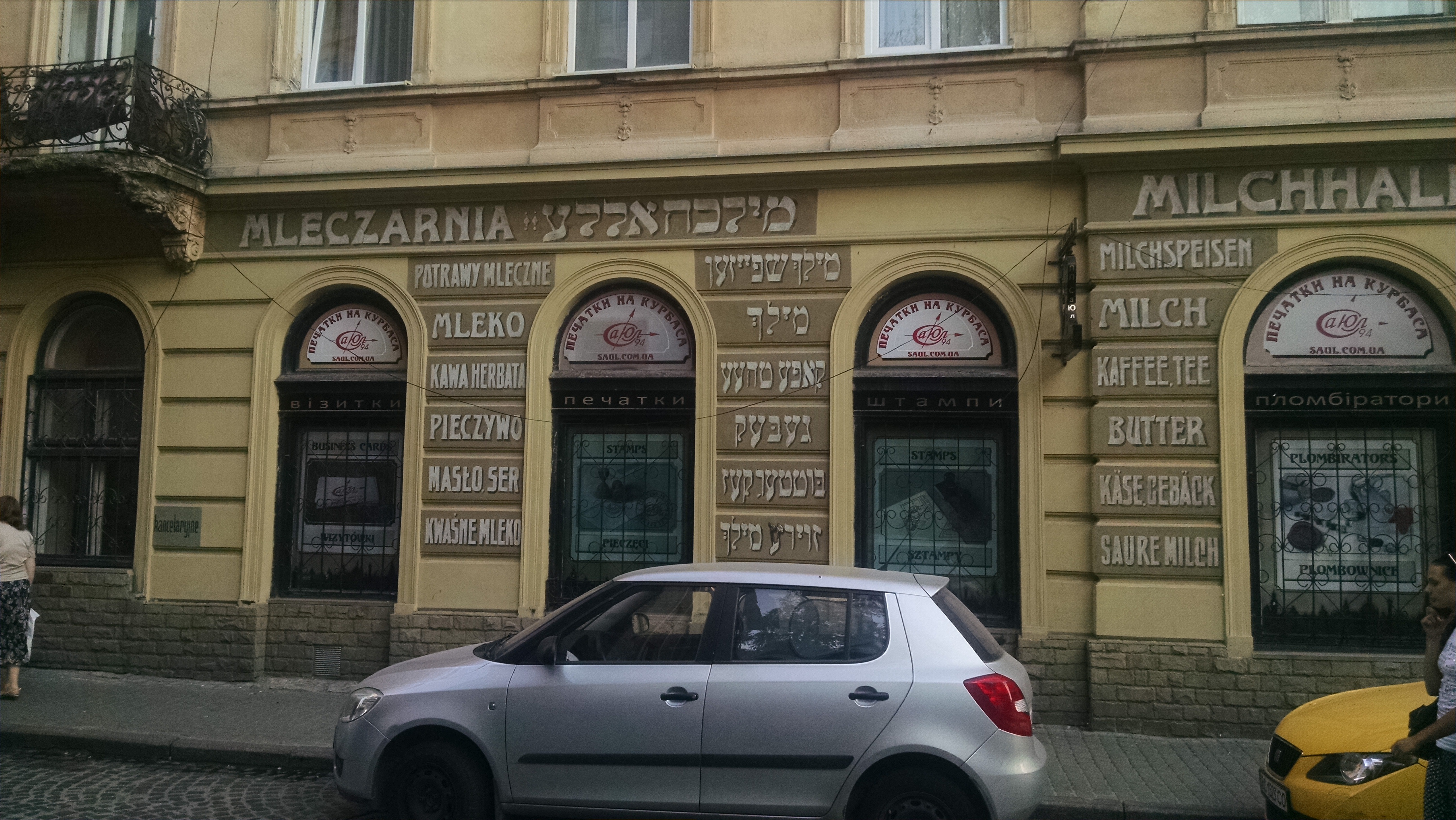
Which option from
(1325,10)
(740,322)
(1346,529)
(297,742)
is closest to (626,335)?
(740,322)

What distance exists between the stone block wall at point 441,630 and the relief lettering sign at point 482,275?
9.97ft

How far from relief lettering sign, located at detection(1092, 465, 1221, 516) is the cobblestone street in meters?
5.94

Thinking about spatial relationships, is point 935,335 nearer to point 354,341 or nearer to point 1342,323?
point 1342,323

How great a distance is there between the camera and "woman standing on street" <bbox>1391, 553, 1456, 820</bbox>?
12.6 feet

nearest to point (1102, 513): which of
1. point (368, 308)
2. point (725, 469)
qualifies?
point (725, 469)

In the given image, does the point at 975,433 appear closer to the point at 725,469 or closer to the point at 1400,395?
the point at 725,469

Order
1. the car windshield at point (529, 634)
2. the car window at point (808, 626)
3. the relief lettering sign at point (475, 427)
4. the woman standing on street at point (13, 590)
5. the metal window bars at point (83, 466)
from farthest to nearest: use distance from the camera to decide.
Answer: the metal window bars at point (83, 466), the relief lettering sign at point (475, 427), the woman standing on street at point (13, 590), the car windshield at point (529, 634), the car window at point (808, 626)

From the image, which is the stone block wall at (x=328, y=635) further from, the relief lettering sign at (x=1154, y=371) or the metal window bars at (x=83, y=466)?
the relief lettering sign at (x=1154, y=371)

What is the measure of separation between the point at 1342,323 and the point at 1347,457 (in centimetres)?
110

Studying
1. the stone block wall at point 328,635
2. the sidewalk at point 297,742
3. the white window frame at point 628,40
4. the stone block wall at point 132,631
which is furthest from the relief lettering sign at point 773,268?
the stone block wall at point 132,631

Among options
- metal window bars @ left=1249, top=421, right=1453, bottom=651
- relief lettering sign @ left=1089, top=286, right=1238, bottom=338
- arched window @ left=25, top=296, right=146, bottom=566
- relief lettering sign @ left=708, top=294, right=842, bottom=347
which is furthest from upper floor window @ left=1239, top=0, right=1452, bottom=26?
arched window @ left=25, top=296, right=146, bottom=566

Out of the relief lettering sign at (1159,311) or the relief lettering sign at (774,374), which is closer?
the relief lettering sign at (1159,311)

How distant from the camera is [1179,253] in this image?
8.05 metres

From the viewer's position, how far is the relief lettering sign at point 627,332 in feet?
29.8
